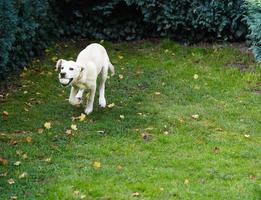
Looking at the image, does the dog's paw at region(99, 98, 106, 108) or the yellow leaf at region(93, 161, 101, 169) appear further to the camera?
the dog's paw at region(99, 98, 106, 108)

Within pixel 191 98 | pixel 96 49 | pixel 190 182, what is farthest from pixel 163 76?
pixel 190 182

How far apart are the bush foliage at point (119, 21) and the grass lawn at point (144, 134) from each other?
22.6 inches

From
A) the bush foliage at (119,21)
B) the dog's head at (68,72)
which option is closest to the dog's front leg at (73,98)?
the dog's head at (68,72)

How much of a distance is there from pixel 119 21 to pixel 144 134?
236 inches

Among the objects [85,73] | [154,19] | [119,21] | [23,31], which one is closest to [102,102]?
[85,73]

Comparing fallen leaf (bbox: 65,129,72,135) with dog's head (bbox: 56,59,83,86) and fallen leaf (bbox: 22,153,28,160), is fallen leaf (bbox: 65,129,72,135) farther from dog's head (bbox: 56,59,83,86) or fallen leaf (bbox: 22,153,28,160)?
fallen leaf (bbox: 22,153,28,160)

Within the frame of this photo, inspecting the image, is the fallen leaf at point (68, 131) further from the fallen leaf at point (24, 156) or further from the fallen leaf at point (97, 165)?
the fallen leaf at point (97, 165)

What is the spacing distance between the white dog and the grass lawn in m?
0.30

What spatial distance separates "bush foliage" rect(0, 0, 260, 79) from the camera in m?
11.5

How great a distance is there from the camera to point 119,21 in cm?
1391

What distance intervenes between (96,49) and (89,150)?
1960 mm

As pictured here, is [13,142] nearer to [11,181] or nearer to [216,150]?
[11,181]

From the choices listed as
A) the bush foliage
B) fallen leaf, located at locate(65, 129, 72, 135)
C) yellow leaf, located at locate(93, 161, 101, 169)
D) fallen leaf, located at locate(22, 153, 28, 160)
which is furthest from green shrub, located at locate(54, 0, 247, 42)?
fallen leaf, located at locate(22, 153, 28, 160)

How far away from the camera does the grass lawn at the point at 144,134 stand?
22.0 feet
